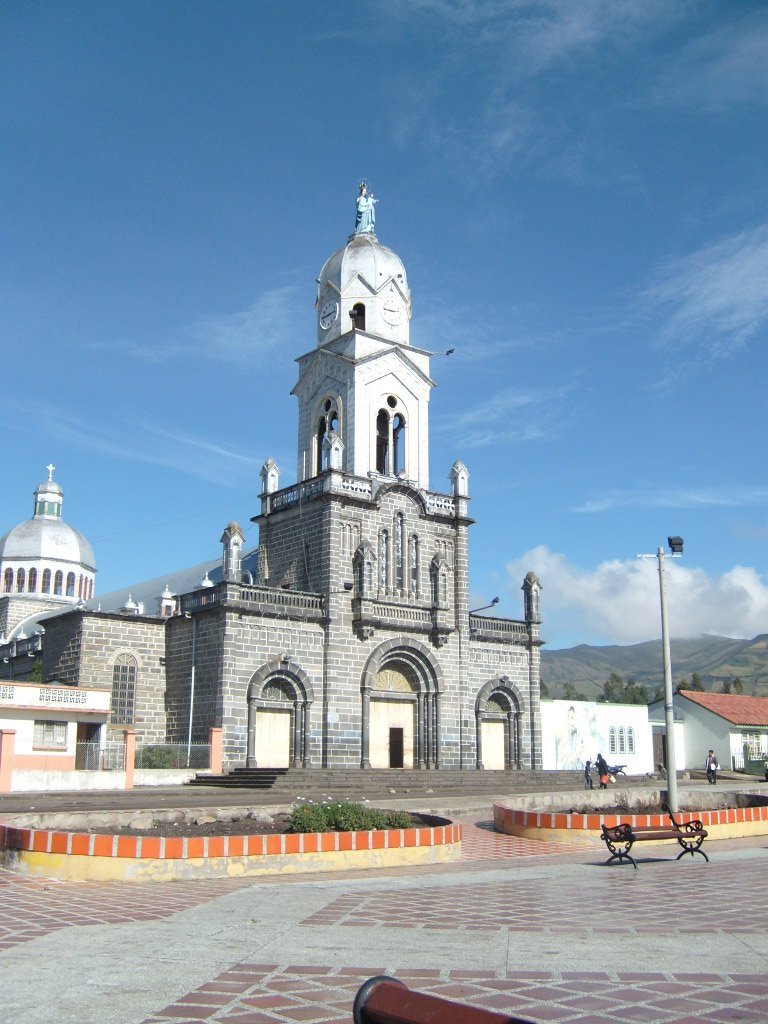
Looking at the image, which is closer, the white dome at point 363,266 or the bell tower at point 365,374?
the bell tower at point 365,374

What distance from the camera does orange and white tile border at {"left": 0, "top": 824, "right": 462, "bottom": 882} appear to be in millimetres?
12820

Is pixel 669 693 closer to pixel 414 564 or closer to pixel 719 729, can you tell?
pixel 414 564

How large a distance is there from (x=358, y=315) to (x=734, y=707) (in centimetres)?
2920

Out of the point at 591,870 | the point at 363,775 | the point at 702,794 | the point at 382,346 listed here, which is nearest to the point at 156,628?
the point at 363,775

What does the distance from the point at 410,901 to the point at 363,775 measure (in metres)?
22.4

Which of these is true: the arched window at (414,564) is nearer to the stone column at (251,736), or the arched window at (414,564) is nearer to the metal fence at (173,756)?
the stone column at (251,736)

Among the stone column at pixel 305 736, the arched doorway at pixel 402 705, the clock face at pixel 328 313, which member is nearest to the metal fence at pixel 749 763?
the arched doorway at pixel 402 705

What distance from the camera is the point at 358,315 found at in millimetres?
43781

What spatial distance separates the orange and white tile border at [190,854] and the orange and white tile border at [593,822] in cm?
434

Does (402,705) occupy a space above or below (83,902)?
above

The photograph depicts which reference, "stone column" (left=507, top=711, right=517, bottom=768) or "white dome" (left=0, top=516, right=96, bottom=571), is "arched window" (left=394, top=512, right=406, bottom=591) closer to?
"stone column" (left=507, top=711, right=517, bottom=768)

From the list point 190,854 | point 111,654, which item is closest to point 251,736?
point 111,654

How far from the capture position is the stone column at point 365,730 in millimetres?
37250

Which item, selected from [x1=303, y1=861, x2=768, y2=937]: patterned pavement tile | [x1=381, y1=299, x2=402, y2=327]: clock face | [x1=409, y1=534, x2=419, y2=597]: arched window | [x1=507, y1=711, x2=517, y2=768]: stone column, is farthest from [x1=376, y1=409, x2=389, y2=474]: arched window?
[x1=303, y1=861, x2=768, y2=937]: patterned pavement tile
